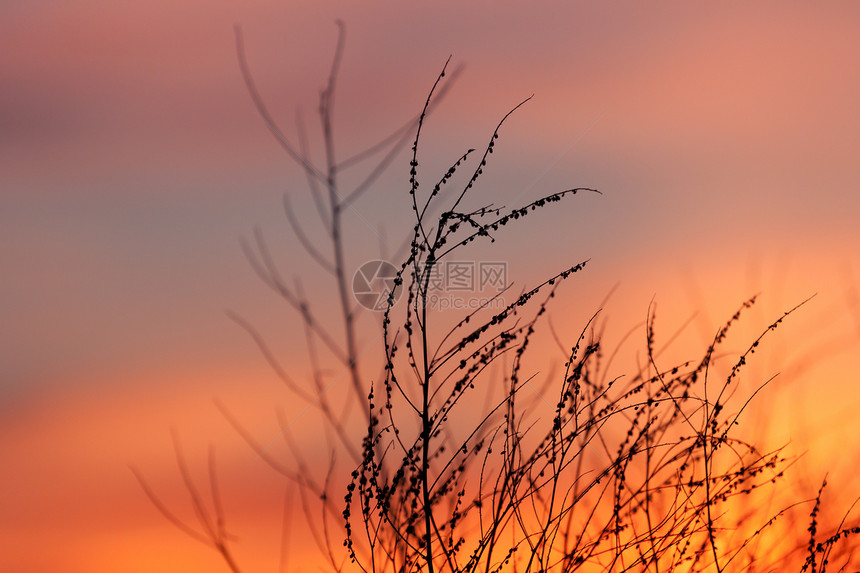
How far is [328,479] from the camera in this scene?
3164 millimetres

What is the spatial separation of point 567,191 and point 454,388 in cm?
93

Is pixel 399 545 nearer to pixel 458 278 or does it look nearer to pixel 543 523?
pixel 543 523

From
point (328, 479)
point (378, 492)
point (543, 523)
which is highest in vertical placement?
point (328, 479)

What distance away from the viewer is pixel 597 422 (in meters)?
3.01

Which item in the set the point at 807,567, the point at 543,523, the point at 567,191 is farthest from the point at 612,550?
the point at 567,191

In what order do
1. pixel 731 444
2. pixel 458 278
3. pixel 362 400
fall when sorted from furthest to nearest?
1. pixel 458 278
2. pixel 731 444
3. pixel 362 400

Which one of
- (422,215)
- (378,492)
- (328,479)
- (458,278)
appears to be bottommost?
(378,492)

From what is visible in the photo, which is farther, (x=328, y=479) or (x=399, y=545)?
(x=328, y=479)

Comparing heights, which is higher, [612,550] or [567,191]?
[567,191]

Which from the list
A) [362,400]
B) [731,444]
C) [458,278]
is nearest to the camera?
[362,400]

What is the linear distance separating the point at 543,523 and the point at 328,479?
874mm

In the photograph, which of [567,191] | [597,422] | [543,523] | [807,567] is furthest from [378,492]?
[807,567]

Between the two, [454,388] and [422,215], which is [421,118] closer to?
[422,215]

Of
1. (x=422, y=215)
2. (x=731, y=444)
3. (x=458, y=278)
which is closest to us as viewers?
(x=422, y=215)
